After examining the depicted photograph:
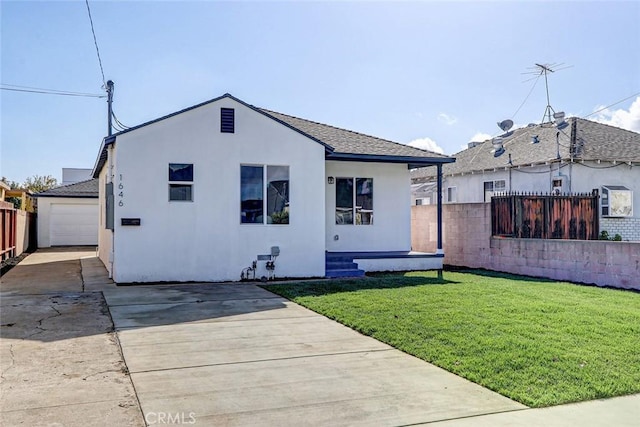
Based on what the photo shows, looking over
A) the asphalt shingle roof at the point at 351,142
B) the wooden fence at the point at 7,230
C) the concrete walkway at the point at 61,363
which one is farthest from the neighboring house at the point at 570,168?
the wooden fence at the point at 7,230

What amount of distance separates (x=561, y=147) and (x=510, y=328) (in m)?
13.8

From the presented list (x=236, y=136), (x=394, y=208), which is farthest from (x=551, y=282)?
(x=236, y=136)

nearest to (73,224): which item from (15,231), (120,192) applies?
(15,231)

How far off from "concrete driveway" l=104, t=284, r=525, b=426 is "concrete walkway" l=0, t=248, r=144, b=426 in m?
0.23

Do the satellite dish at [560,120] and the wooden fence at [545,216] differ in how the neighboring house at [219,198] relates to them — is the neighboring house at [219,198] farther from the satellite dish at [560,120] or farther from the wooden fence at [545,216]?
the satellite dish at [560,120]

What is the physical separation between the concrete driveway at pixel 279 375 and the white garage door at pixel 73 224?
63.7 feet

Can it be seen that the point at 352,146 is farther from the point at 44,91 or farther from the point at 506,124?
the point at 44,91

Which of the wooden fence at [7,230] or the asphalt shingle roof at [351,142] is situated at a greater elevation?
the asphalt shingle roof at [351,142]

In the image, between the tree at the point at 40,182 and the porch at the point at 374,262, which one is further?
the tree at the point at 40,182

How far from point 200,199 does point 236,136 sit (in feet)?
5.79

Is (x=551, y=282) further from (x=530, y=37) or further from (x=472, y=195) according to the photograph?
(x=472, y=195)

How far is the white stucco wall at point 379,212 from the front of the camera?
603 inches

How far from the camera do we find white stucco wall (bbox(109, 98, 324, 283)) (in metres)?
11.8

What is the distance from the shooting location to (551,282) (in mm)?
12195
